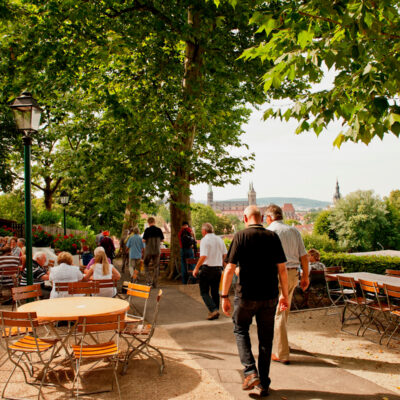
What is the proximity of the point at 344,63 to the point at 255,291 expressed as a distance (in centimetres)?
269

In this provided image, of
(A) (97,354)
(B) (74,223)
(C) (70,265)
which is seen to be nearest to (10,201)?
(B) (74,223)

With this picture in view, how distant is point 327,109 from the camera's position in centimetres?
487

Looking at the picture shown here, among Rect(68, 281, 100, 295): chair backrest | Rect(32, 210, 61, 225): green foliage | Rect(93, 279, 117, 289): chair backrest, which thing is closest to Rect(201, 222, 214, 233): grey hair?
Rect(93, 279, 117, 289): chair backrest

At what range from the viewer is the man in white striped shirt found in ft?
18.4

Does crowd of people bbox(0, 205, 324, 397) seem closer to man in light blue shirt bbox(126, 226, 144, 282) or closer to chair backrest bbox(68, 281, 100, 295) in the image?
chair backrest bbox(68, 281, 100, 295)

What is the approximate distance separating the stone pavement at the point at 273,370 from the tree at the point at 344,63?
2.88 m

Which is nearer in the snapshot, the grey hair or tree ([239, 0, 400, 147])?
tree ([239, 0, 400, 147])

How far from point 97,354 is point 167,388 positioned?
947mm

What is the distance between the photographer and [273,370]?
5355 millimetres

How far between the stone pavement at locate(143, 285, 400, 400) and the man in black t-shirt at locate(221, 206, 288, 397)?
1.24 ft

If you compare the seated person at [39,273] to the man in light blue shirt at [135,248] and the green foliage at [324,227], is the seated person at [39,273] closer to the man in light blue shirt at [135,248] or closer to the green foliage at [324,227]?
the man in light blue shirt at [135,248]

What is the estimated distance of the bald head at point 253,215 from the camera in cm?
478

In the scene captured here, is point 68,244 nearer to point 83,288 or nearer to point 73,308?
point 83,288

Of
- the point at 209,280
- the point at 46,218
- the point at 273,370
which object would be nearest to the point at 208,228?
the point at 209,280
